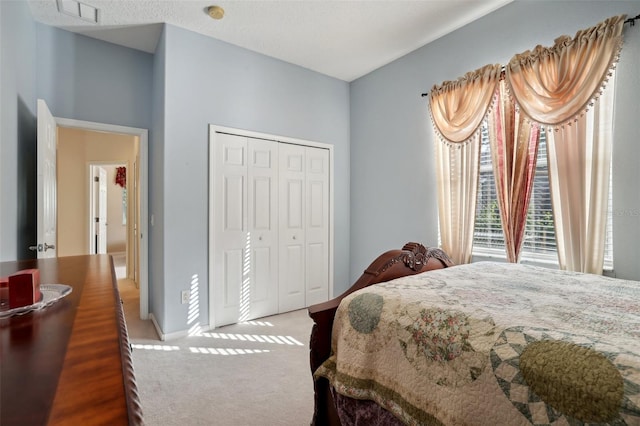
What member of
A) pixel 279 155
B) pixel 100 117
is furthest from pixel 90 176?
pixel 279 155

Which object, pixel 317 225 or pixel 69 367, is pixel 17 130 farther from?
pixel 317 225

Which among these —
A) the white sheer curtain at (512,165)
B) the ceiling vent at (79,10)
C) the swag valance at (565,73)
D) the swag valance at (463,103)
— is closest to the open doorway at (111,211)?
the ceiling vent at (79,10)

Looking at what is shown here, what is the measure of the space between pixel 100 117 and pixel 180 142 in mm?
954

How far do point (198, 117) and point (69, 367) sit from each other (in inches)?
114

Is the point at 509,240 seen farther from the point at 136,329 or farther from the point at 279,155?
Answer: the point at 136,329

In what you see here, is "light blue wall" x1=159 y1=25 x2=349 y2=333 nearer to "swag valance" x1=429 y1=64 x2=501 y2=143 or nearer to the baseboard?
the baseboard

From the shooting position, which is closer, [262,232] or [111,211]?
[262,232]

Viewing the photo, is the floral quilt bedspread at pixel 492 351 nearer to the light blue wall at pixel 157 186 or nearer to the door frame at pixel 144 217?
the light blue wall at pixel 157 186

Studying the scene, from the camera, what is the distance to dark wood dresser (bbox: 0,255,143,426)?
13.9 inches

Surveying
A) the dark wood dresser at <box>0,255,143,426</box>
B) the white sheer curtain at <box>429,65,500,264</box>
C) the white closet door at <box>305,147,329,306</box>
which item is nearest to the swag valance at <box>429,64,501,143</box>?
the white sheer curtain at <box>429,65,500,264</box>

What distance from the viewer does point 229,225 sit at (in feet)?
10.4

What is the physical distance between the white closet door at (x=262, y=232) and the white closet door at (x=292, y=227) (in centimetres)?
9

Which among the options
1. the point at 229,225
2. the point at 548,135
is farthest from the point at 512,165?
the point at 229,225

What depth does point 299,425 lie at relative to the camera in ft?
5.58
